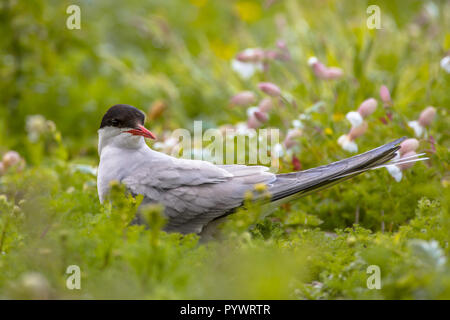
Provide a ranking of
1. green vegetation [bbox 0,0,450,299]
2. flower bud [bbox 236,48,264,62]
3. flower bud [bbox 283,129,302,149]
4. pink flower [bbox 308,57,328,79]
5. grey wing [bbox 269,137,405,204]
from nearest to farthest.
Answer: green vegetation [bbox 0,0,450,299]
grey wing [bbox 269,137,405,204]
flower bud [bbox 283,129,302,149]
pink flower [bbox 308,57,328,79]
flower bud [bbox 236,48,264,62]

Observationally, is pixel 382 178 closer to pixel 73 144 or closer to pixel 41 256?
pixel 41 256

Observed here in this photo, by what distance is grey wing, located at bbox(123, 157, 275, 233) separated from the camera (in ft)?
8.30

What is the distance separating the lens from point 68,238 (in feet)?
6.05

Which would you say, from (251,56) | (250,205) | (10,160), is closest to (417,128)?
(251,56)

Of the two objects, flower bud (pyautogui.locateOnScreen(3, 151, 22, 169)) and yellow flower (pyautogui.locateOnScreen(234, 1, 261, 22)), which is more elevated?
yellow flower (pyautogui.locateOnScreen(234, 1, 261, 22))

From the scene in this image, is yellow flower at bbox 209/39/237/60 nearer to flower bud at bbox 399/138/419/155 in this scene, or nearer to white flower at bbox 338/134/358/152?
white flower at bbox 338/134/358/152

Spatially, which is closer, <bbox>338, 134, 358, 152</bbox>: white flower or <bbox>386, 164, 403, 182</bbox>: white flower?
<bbox>386, 164, 403, 182</bbox>: white flower

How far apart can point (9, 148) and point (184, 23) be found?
11.6ft

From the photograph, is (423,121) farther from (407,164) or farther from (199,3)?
(199,3)

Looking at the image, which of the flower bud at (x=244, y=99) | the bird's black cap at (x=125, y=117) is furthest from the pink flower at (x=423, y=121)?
the bird's black cap at (x=125, y=117)

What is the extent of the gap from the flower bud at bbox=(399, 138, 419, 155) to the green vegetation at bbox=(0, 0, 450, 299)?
0.36 feet

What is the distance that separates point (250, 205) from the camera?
190 centimetres

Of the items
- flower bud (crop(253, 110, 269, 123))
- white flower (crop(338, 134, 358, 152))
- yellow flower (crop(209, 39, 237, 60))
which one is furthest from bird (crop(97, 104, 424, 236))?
yellow flower (crop(209, 39, 237, 60))

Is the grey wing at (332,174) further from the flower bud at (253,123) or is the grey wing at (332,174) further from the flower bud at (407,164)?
the flower bud at (253,123)
